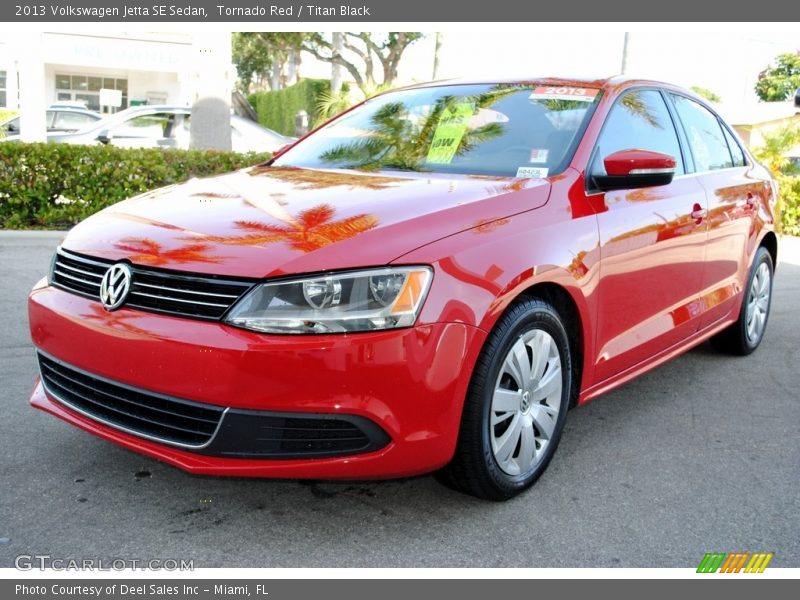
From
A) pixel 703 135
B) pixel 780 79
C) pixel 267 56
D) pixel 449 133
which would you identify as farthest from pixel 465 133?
pixel 780 79

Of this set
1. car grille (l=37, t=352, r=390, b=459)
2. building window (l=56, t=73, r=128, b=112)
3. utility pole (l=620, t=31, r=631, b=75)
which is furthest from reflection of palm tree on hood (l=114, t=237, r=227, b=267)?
building window (l=56, t=73, r=128, b=112)

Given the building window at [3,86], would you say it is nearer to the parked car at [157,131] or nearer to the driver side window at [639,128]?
the parked car at [157,131]

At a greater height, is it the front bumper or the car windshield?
the car windshield

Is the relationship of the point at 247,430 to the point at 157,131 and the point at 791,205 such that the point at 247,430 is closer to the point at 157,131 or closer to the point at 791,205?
the point at 157,131

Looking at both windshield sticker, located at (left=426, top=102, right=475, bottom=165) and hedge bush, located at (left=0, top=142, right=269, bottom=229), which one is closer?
windshield sticker, located at (left=426, top=102, right=475, bottom=165)

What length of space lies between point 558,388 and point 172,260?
1.48 m

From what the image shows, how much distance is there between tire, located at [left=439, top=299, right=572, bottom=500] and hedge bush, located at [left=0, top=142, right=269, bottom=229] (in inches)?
274

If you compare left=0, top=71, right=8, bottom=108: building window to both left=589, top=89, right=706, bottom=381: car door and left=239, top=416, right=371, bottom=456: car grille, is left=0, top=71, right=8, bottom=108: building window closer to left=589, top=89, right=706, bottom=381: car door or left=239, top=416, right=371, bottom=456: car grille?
left=589, top=89, right=706, bottom=381: car door

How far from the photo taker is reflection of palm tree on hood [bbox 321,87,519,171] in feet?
12.0

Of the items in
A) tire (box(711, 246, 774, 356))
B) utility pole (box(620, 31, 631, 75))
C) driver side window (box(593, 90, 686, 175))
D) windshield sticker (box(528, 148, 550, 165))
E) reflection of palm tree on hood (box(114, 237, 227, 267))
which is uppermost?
utility pole (box(620, 31, 631, 75))

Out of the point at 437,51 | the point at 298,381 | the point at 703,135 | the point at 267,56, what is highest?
the point at 267,56

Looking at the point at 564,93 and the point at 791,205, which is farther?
the point at 791,205

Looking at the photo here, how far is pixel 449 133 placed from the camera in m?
3.75

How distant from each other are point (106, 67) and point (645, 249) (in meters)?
31.5
